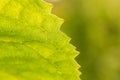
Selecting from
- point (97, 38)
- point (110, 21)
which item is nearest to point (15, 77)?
point (97, 38)

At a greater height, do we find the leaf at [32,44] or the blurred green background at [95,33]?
the blurred green background at [95,33]

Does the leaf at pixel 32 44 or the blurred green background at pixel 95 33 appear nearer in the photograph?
the leaf at pixel 32 44

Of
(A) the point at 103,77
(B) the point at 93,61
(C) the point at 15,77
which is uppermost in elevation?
(B) the point at 93,61

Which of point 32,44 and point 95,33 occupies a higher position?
point 95,33

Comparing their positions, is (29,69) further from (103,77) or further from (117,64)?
(117,64)

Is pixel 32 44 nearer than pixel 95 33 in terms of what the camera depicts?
Yes
